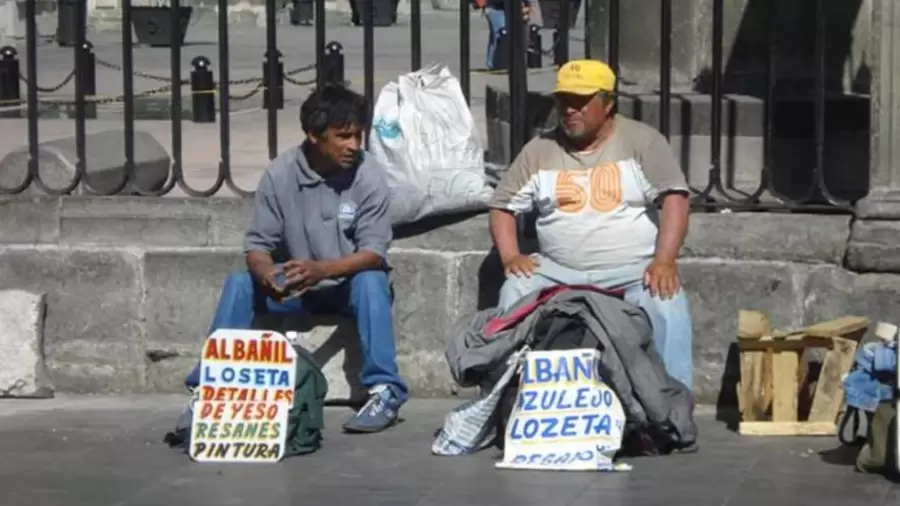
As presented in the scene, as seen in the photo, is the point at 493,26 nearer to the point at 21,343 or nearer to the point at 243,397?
the point at 21,343

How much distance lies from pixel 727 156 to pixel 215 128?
189 inches

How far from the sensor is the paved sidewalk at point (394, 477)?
5746 mm

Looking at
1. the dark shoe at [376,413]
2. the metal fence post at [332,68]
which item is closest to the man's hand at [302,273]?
the dark shoe at [376,413]

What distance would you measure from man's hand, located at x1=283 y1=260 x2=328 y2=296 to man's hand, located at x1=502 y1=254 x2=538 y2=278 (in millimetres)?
636

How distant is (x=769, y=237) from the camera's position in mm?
6969

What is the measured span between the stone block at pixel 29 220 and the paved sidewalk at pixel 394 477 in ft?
3.00

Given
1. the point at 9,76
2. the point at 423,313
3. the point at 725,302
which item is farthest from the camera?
the point at 9,76

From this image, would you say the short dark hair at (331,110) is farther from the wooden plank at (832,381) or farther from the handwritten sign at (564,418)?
the wooden plank at (832,381)

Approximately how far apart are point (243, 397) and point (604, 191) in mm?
1398

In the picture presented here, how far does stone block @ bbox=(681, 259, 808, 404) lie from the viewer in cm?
691

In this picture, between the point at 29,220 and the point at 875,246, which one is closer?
the point at 875,246

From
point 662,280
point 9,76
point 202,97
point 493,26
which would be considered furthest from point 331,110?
point 493,26

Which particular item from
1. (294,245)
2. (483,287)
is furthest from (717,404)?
(294,245)

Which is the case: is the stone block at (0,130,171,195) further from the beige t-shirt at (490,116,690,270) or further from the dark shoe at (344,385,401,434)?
the beige t-shirt at (490,116,690,270)
